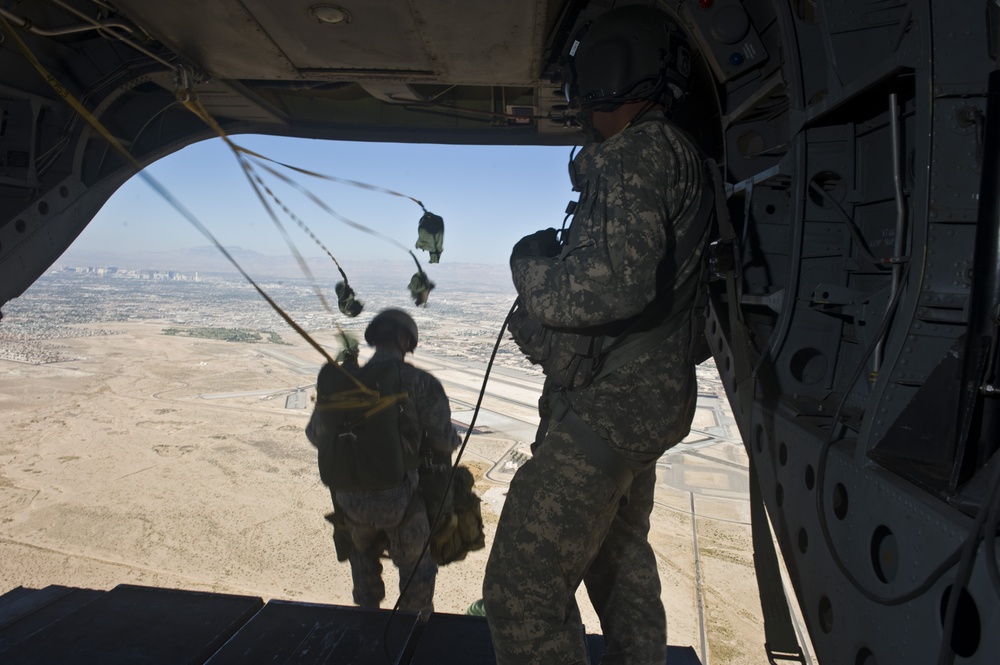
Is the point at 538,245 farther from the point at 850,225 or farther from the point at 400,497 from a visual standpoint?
the point at 400,497

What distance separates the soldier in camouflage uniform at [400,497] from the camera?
12.1 ft

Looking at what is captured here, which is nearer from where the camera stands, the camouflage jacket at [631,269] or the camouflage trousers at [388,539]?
the camouflage jacket at [631,269]

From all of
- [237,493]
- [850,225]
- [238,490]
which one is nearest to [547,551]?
[850,225]

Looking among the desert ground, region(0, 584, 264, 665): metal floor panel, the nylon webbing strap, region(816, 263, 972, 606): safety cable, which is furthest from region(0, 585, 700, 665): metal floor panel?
the desert ground

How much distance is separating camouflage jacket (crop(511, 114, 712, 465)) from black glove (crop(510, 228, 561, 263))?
0.05 meters

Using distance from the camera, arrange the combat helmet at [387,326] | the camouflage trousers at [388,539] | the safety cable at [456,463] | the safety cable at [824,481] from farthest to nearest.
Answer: the combat helmet at [387,326] < the camouflage trousers at [388,539] < the safety cable at [456,463] < the safety cable at [824,481]

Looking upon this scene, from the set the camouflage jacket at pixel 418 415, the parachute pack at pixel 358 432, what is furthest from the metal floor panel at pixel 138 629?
the camouflage jacket at pixel 418 415

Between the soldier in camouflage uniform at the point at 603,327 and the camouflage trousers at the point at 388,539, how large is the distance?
2152 millimetres

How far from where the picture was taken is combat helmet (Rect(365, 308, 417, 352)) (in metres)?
3.85

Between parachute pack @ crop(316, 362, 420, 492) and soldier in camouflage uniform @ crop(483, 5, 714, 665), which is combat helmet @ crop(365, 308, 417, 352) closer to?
parachute pack @ crop(316, 362, 420, 492)

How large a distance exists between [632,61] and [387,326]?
251 cm

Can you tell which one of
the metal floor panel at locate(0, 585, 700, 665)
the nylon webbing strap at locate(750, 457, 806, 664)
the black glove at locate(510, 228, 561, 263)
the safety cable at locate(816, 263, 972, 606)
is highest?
the black glove at locate(510, 228, 561, 263)

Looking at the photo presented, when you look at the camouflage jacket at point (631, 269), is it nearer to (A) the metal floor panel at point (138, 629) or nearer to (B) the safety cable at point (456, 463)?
(B) the safety cable at point (456, 463)

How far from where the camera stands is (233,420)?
1823 cm
